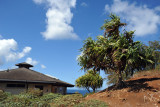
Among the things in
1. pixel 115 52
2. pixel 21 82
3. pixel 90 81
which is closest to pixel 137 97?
pixel 115 52

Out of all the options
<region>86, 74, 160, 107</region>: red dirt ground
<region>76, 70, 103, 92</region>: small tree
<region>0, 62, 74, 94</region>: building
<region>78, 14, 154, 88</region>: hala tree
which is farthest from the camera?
<region>76, 70, 103, 92</region>: small tree

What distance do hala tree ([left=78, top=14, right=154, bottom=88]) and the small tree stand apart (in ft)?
84.6

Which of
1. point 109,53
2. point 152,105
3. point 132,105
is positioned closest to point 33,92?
point 109,53

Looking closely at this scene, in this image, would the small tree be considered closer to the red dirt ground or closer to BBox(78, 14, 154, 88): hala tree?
BBox(78, 14, 154, 88): hala tree

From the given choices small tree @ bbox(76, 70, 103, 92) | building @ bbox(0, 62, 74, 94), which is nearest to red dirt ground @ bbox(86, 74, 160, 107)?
building @ bbox(0, 62, 74, 94)

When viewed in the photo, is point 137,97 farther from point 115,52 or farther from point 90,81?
point 90,81

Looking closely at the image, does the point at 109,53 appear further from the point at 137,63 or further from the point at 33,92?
the point at 33,92

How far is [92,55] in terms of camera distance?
17.8 m

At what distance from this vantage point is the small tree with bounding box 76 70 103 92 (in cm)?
4453

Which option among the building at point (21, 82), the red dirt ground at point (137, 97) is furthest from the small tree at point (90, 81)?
the red dirt ground at point (137, 97)

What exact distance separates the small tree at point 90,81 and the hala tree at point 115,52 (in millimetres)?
25772

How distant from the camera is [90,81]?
44844mm

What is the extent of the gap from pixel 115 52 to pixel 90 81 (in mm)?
30211

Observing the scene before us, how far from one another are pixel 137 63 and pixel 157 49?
2381cm
